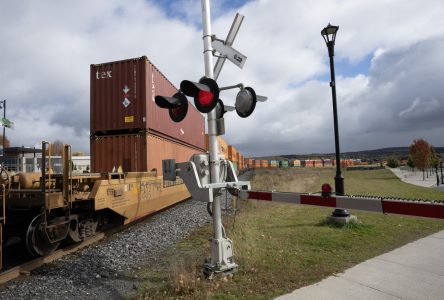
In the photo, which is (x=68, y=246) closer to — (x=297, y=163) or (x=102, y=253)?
(x=102, y=253)

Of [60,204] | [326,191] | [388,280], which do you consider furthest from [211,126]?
[60,204]

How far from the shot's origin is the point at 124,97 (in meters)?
10.7

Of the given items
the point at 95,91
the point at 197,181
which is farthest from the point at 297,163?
the point at 197,181

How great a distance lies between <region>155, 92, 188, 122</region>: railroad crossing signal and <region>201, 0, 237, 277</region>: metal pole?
14.0 inches

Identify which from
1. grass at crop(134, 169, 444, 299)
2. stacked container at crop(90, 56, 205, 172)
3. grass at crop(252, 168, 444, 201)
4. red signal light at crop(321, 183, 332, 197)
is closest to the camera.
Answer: red signal light at crop(321, 183, 332, 197)

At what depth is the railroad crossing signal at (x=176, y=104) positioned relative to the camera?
4562 millimetres

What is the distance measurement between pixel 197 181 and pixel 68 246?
4111 millimetres

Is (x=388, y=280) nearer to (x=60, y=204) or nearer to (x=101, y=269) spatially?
(x=101, y=269)

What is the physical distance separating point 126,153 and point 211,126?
20.6 feet

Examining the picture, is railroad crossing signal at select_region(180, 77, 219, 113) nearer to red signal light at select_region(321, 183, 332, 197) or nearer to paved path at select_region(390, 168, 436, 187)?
red signal light at select_region(321, 183, 332, 197)

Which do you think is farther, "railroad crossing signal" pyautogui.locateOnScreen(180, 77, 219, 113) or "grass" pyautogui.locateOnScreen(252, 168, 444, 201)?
"grass" pyautogui.locateOnScreen(252, 168, 444, 201)

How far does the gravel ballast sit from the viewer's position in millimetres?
4727

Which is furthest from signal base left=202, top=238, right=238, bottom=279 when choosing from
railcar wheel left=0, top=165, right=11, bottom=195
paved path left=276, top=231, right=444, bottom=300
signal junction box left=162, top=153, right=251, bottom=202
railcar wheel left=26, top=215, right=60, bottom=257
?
railcar wheel left=0, top=165, right=11, bottom=195

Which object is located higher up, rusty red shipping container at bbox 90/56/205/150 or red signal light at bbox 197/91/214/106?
rusty red shipping container at bbox 90/56/205/150
